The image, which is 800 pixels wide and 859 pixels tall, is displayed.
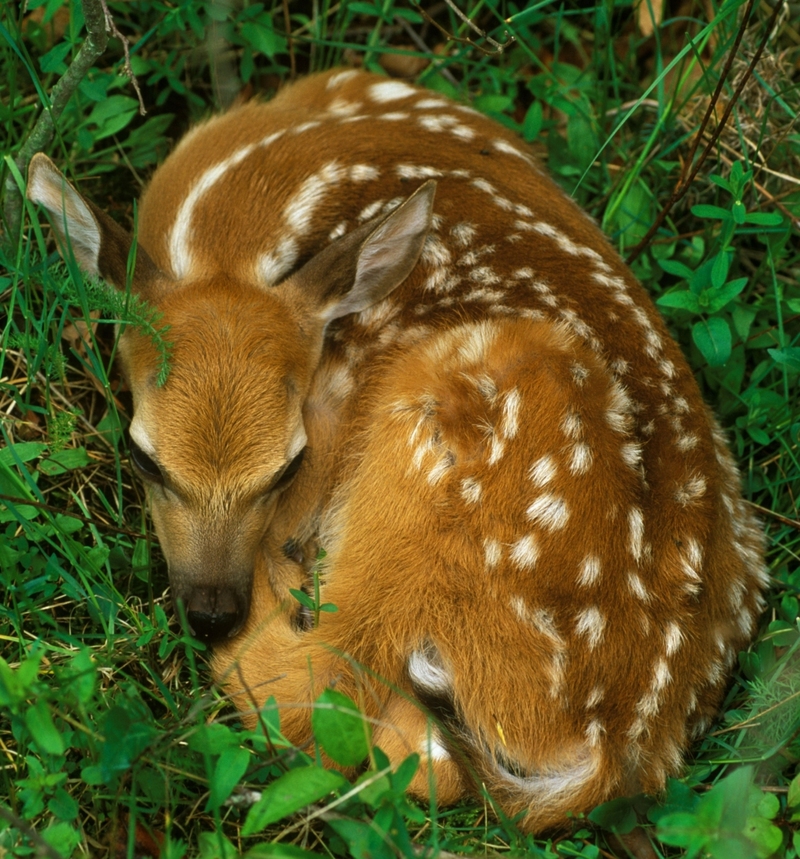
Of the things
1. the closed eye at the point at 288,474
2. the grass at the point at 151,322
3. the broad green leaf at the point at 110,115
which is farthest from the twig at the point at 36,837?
the broad green leaf at the point at 110,115

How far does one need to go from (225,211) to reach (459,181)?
0.76 m

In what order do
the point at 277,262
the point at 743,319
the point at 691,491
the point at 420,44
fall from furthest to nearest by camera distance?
the point at 420,44 → the point at 743,319 → the point at 277,262 → the point at 691,491

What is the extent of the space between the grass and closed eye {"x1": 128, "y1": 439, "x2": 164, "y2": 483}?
235 millimetres

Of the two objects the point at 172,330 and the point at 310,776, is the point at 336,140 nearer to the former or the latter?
the point at 172,330

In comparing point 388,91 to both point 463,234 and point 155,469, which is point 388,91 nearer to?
point 463,234

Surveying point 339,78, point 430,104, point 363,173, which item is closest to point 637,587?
point 363,173

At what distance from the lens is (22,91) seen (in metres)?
3.71

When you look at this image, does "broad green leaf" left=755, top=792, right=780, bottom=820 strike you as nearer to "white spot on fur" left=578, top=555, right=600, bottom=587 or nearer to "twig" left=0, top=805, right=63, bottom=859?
"white spot on fur" left=578, top=555, right=600, bottom=587

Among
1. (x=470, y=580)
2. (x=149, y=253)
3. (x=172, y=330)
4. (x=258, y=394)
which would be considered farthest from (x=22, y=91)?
(x=470, y=580)

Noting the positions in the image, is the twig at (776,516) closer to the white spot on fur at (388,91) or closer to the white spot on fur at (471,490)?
the white spot on fur at (471,490)

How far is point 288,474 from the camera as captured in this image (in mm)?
2922

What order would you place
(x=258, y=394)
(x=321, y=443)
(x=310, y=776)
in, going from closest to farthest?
(x=310, y=776)
(x=258, y=394)
(x=321, y=443)

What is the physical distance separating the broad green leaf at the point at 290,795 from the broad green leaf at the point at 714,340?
5.95 ft

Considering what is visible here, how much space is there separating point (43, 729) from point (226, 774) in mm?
401
